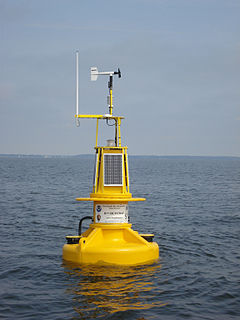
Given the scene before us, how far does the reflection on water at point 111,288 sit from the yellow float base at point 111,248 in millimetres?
251

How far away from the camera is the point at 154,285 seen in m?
13.5

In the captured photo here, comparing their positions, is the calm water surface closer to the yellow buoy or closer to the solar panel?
the yellow buoy

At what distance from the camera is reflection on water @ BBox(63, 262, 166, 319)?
11.7 m

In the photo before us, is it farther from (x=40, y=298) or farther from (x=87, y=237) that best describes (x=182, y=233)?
(x=40, y=298)

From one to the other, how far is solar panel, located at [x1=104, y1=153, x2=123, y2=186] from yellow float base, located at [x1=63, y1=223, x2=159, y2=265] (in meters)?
1.50

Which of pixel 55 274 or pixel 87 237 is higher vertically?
pixel 87 237

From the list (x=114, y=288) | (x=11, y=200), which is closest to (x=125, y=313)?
(x=114, y=288)

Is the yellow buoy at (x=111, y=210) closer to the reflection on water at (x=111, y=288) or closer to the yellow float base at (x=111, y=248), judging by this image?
the yellow float base at (x=111, y=248)

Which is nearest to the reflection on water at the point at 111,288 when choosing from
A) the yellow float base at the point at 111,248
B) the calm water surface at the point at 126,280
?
the calm water surface at the point at 126,280

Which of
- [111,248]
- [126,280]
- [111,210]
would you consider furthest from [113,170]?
[126,280]

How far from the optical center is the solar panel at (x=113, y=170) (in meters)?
15.7

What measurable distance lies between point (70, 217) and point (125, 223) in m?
13.4

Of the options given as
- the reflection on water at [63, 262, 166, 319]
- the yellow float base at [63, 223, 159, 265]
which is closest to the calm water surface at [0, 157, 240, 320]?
the reflection on water at [63, 262, 166, 319]

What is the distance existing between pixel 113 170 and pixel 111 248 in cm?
269
